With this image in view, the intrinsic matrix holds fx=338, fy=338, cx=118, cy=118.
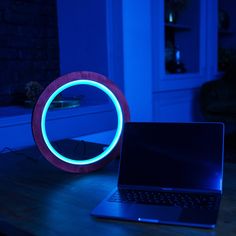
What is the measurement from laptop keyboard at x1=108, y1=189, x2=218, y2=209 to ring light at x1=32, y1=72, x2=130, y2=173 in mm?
211

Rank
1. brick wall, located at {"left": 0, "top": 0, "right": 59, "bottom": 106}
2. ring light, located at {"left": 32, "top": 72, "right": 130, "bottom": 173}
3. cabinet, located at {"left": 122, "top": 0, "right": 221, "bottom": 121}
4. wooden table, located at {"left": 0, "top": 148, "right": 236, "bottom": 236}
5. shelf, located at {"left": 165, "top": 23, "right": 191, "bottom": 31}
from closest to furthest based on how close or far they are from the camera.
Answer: wooden table, located at {"left": 0, "top": 148, "right": 236, "bottom": 236} < ring light, located at {"left": 32, "top": 72, "right": 130, "bottom": 173} < brick wall, located at {"left": 0, "top": 0, "right": 59, "bottom": 106} < cabinet, located at {"left": 122, "top": 0, "right": 221, "bottom": 121} < shelf, located at {"left": 165, "top": 23, "right": 191, "bottom": 31}

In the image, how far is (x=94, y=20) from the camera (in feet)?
6.64

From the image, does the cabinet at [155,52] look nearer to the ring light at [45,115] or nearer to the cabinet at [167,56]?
the cabinet at [167,56]

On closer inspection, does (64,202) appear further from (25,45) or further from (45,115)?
(25,45)

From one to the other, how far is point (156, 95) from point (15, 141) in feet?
3.96

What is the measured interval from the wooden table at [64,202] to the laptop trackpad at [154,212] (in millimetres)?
21

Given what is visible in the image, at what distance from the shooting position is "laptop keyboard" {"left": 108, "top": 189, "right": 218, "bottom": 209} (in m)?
0.71

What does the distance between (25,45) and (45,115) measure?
116cm

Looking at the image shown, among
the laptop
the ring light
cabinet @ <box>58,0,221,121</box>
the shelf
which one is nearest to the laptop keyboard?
the laptop

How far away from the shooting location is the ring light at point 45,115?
96 centimetres

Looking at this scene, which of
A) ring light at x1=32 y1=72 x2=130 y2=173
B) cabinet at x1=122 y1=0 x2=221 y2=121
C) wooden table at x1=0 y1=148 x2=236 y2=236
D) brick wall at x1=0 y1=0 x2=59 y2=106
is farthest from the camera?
cabinet at x1=122 y1=0 x2=221 y2=121

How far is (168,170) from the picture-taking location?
2.70ft

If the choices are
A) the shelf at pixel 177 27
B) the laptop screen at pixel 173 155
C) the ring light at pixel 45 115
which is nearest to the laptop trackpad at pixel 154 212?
the laptop screen at pixel 173 155

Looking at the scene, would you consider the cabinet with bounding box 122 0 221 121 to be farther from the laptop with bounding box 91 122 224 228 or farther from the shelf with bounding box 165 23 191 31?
the laptop with bounding box 91 122 224 228
